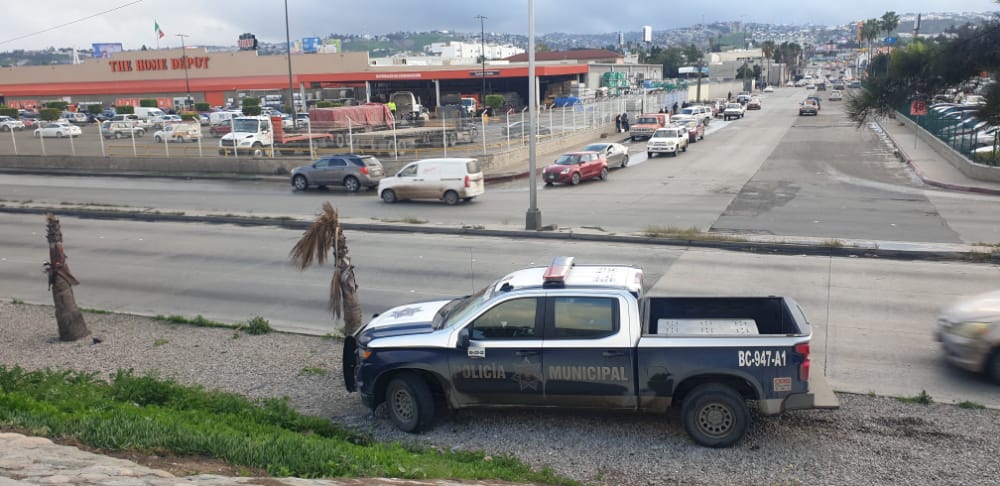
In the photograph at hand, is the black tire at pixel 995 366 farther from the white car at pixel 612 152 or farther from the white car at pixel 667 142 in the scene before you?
the white car at pixel 667 142

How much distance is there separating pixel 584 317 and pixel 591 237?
41.4 feet

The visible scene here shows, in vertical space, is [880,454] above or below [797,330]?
below

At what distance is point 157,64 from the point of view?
92.9 metres

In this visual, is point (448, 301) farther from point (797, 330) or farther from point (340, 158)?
point (340, 158)

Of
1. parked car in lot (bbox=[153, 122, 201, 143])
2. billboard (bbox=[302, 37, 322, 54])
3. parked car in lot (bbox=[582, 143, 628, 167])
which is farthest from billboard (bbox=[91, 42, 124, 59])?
parked car in lot (bbox=[582, 143, 628, 167])

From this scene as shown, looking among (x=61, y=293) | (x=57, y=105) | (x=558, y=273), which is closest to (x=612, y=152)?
(x=61, y=293)

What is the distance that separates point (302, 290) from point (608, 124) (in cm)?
4355

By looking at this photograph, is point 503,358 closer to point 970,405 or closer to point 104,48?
point 970,405

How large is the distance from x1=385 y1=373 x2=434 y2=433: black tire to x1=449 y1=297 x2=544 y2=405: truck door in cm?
37

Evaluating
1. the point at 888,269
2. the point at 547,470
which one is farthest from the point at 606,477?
the point at 888,269

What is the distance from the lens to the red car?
32.5 meters

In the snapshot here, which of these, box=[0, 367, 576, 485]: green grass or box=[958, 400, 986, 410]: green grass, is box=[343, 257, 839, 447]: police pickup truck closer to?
box=[0, 367, 576, 485]: green grass

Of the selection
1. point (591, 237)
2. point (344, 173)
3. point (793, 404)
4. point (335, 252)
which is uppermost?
point (335, 252)

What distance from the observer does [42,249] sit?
2197cm
